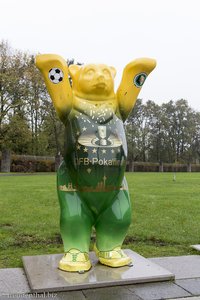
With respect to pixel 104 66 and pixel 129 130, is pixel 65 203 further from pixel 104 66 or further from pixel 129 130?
pixel 129 130

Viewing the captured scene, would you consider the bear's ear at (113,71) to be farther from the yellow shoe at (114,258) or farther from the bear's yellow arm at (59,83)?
the yellow shoe at (114,258)

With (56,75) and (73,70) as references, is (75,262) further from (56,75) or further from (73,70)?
(73,70)

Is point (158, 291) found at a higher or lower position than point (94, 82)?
lower

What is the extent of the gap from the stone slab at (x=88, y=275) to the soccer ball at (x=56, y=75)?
200 centimetres

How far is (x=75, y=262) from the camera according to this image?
414 centimetres

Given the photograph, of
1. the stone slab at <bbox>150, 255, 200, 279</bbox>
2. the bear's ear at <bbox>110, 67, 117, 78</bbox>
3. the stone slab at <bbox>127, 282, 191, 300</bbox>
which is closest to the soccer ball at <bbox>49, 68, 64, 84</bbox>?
the bear's ear at <bbox>110, 67, 117, 78</bbox>

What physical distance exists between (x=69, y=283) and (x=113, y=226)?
2.82 feet

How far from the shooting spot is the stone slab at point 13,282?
12.2 ft

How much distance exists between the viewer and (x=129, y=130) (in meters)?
43.4

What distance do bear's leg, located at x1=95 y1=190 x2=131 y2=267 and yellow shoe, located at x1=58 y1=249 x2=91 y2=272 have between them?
0.79 feet

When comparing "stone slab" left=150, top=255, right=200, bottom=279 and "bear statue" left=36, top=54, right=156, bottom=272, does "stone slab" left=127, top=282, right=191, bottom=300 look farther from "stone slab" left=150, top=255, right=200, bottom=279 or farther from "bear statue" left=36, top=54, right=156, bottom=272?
"bear statue" left=36, top=54, right=156, bottom=272

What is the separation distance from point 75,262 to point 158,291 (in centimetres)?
91

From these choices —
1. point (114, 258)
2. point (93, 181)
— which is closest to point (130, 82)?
point (93, 181)

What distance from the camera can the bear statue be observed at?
4207mm
